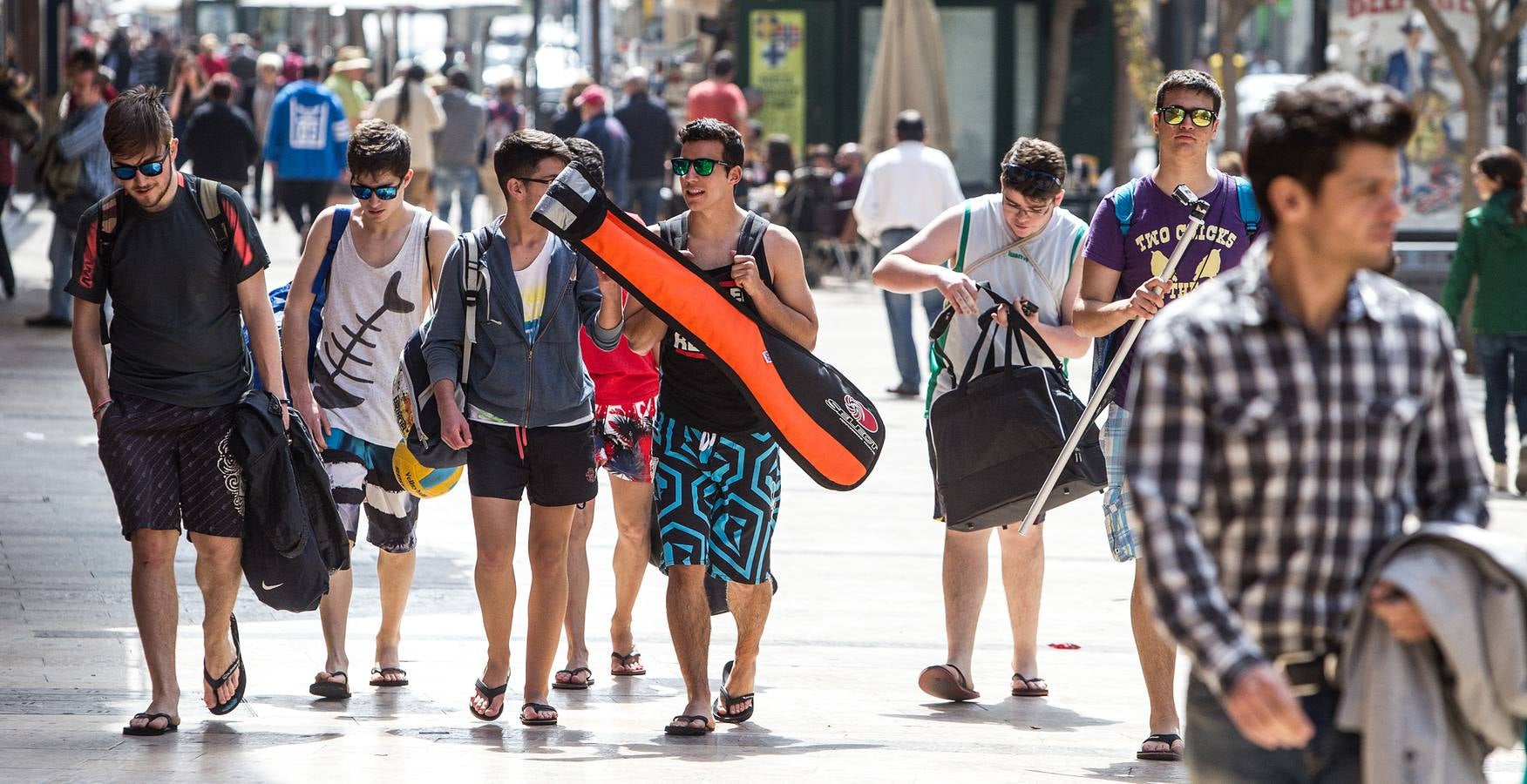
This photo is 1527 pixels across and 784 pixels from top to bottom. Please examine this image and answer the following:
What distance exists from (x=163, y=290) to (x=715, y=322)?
1.53 meters

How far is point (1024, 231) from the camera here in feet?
21.6

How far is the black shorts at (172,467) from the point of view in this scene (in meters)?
5.87

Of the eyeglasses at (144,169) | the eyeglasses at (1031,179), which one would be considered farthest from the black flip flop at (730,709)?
the eyeglasses at (144,169)

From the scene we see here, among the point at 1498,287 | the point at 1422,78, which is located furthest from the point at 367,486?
the point at 1422,78

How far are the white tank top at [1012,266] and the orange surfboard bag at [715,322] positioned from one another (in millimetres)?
678

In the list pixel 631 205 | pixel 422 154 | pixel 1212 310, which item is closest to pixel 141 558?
pixel 1212 310

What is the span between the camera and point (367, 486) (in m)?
6.73

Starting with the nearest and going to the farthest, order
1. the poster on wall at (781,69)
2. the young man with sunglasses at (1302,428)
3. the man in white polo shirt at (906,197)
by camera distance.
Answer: the young man with sunglasses at (1302,428) → the man in white polo shirt at (906,197) → the poster on wall at (781,69)

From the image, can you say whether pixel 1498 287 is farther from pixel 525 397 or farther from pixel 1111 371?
pixel 525 397

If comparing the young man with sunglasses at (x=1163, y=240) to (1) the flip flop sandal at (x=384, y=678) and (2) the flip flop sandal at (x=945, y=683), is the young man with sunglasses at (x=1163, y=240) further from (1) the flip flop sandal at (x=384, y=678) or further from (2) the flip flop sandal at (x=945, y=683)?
(1) the flip flop sandal at (x=384, y=678)

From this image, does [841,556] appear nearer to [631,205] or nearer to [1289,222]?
[1289,222]

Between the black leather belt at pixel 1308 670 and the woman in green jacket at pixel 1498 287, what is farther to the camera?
the woman in green jacket at pixel 1498 287

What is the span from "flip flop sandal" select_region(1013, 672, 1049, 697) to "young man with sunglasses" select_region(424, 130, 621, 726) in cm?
152

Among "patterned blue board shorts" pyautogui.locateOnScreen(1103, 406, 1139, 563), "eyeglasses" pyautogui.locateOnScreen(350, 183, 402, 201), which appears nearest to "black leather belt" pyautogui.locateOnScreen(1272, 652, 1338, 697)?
"patterned blue board shorts" pyautogui.locateOnScreen(1103, 406, 1139, 563)
